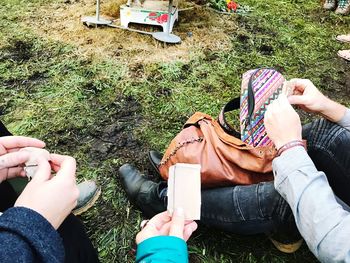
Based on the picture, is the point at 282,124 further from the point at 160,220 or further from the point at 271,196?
the point at 160,220

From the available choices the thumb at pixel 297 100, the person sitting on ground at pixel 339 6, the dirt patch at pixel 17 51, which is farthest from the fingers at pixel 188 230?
the person sitting on ground at pixel 339 6

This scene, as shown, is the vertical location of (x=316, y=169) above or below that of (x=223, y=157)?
above

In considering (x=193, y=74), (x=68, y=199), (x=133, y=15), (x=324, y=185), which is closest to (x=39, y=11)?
(x=133, y=15)

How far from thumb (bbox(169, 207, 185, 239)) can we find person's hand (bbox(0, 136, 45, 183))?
1.77 feet

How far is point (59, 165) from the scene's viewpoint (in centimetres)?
128

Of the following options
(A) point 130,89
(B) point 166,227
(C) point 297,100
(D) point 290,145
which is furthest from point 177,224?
(A) point 130,89

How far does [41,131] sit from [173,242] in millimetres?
1669

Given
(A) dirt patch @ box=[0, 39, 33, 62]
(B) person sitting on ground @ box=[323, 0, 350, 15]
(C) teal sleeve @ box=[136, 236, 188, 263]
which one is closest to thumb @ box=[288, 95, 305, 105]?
(C) teal sleeve @ box=[136, 236, 188, 263]

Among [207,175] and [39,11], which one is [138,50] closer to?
[39,11]

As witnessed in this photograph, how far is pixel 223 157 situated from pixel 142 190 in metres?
0.53

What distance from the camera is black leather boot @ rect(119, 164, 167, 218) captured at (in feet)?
6.32

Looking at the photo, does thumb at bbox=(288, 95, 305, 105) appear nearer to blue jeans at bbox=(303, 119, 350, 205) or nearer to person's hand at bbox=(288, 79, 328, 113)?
person's hand at bbox=(288, 79, 328, 113)

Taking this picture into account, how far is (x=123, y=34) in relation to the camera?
139 inches

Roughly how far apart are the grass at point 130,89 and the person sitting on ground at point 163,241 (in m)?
0.71
